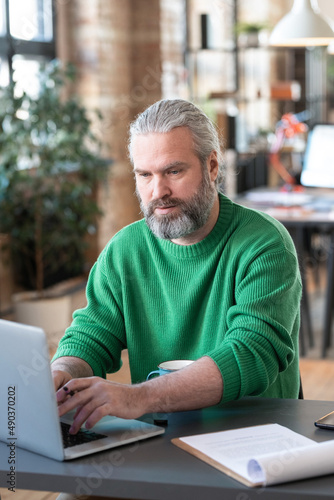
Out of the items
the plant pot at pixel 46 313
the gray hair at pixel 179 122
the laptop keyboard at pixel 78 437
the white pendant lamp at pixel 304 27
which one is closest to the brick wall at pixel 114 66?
the plant pot at pixel 46 313

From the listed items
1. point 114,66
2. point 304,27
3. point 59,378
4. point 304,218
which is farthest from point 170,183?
point 114,66

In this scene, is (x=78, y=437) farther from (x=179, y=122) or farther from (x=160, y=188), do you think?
(x=179, y=122)

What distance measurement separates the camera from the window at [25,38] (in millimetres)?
5238

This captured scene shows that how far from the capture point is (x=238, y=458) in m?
1.28

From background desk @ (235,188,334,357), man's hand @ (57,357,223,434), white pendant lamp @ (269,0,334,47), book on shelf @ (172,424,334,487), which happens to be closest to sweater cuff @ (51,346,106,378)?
man's hand @ (57,357,223,434)

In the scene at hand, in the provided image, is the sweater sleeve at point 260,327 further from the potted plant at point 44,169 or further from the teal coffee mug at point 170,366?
the potted plant at point 44,169

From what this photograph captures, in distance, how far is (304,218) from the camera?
172 inches

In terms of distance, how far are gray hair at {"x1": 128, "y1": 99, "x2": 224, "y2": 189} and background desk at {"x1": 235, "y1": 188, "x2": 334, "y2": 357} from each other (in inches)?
100

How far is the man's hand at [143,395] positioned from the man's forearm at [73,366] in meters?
0.21

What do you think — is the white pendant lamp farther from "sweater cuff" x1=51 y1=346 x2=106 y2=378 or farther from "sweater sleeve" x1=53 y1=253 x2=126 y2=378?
"sweater cuff" x1=51 y1=346 x2=106 y2=378

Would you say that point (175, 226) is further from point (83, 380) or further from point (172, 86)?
point (172, 86)

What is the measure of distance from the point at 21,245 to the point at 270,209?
1470 mm

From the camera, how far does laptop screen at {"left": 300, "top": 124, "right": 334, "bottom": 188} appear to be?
4.77 m

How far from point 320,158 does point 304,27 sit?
0.78 metres
